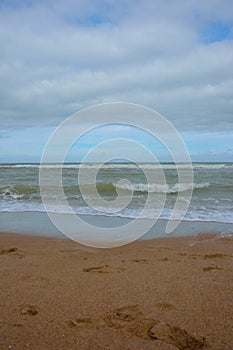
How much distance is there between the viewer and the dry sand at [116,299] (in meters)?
2.39

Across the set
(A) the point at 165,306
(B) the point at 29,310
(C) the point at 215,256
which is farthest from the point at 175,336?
(C) the point at 215,256

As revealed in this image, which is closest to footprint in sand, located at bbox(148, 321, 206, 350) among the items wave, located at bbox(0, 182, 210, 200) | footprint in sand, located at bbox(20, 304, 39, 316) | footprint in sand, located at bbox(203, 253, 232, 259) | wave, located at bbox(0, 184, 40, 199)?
footprint in sand, located at bbox(20, 304, 39, 316)

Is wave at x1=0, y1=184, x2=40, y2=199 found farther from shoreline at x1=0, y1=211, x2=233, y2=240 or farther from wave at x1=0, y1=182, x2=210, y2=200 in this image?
shoreline at x1=0, y1=211, x2=233, y2=240

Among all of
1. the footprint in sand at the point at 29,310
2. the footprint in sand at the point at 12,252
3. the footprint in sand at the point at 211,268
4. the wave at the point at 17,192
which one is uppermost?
the wave at the point at 17,192

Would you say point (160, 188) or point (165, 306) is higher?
point (160, 188)

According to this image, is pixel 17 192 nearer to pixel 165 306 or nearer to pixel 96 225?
pixel 96 225

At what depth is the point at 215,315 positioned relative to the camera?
8.93 feet

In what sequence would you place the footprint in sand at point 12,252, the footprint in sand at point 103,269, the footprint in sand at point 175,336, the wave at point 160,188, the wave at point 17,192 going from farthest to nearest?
the wave at point 160,188 < the wave at point 17,192 < the footprint in sand at point 12,252 < the footprint in sand at point 103,269 < the footprint in sand at point 175,336

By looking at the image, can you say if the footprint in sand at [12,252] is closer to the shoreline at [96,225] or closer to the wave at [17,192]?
the shoreline at [96,225]

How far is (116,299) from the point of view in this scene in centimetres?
306

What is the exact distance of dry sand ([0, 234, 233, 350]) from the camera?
2389 mm

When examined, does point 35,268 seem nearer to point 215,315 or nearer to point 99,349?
point 99,349

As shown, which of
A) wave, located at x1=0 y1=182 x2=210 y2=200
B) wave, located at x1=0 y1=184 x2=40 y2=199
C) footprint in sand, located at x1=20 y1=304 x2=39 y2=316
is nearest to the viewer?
footprint in sand, located at x1=20 y1=304 x2=39 y2=316

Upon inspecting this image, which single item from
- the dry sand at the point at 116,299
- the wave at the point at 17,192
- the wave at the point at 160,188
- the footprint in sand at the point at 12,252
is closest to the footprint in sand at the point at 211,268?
the dry sand at the point at 116,299
